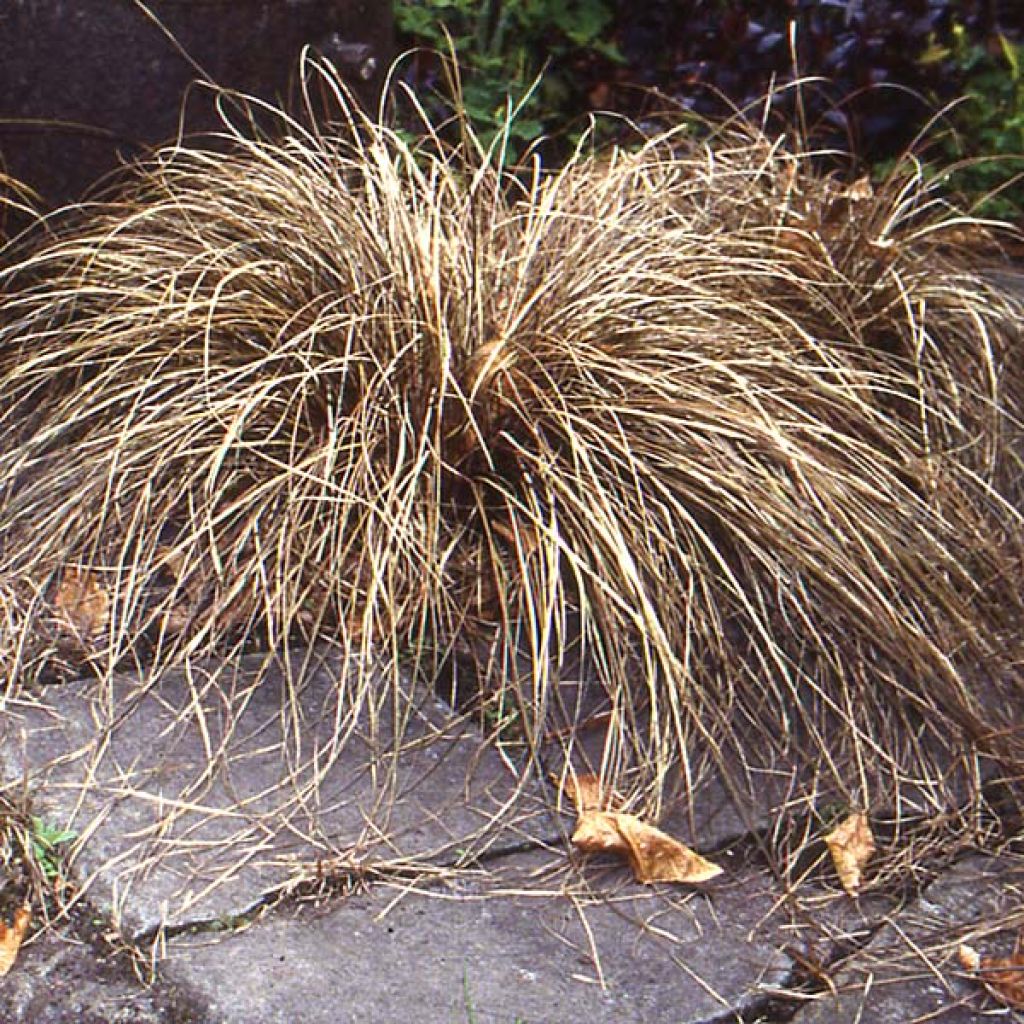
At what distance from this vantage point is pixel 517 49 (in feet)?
15.9

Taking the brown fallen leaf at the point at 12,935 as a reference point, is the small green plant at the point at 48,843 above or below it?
above

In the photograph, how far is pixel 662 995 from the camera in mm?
1969

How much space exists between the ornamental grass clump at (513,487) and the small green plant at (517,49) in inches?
58.7

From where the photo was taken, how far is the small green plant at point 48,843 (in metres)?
2.01

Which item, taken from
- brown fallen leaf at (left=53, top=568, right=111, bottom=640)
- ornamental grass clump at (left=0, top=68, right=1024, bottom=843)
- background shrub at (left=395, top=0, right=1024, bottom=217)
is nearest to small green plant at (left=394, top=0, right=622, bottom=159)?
background shrub at (left=395, top=0, right=1024, bottom=217)

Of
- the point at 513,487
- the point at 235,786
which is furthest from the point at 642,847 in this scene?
the point at 513,487

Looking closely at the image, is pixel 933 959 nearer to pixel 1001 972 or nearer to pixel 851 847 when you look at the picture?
pixel 1001 972

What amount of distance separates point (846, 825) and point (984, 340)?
1062 millimetres

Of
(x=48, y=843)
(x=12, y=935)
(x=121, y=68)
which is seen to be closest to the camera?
(x=12, y=935)

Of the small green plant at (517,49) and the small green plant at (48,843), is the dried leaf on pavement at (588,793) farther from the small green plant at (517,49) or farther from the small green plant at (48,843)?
the small green plant at (517,49)

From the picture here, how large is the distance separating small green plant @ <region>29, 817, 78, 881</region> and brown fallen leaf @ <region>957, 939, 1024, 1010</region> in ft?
3.62


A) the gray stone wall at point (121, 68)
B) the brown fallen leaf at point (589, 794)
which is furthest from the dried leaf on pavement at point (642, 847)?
the gray stone wall at point (121, 68)

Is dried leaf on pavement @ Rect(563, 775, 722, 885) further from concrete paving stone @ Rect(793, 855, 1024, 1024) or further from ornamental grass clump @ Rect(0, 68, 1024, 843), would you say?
concrete paving stone @ Rect(793, 855, 1024, 1024)

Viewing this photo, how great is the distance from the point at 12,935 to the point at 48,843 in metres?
0.15
